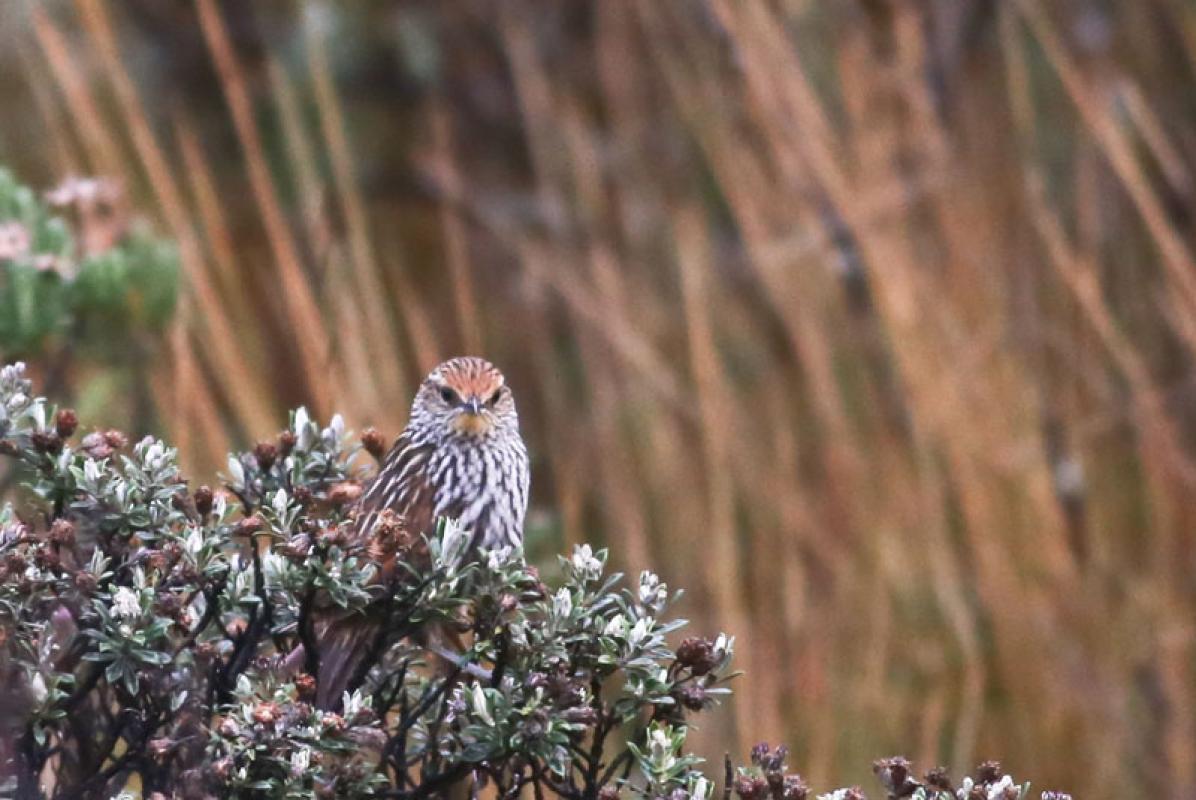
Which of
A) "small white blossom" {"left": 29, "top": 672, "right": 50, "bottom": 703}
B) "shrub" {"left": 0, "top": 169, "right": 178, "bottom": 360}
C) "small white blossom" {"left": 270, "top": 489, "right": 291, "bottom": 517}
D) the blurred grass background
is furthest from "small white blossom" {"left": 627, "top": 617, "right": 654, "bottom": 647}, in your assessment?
the blurred grass background

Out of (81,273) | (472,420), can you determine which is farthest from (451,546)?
(81,273)

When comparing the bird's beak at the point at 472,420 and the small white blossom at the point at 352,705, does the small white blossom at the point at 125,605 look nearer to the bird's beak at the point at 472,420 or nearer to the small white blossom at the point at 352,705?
the small white blossom at the point at 352,705

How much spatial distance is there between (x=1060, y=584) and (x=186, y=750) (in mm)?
2716

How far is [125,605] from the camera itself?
5.97 ft

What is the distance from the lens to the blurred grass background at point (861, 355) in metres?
3.96

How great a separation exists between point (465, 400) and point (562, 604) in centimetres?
108

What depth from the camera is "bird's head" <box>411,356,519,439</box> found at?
2939mm

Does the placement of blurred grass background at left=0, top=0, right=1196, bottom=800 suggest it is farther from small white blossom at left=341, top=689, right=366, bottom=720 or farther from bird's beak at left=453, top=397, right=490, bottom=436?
small white blossom at left=341, top=689, right=366, bottom=720

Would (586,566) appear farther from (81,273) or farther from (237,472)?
(81,273)

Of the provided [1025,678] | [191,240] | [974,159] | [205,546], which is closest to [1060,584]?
[1025,678]

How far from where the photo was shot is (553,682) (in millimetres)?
1896

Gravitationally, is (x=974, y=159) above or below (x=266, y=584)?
above

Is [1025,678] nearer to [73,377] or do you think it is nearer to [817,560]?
[817,560]

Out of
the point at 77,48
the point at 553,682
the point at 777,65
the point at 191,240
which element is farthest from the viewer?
the point at 77,48
